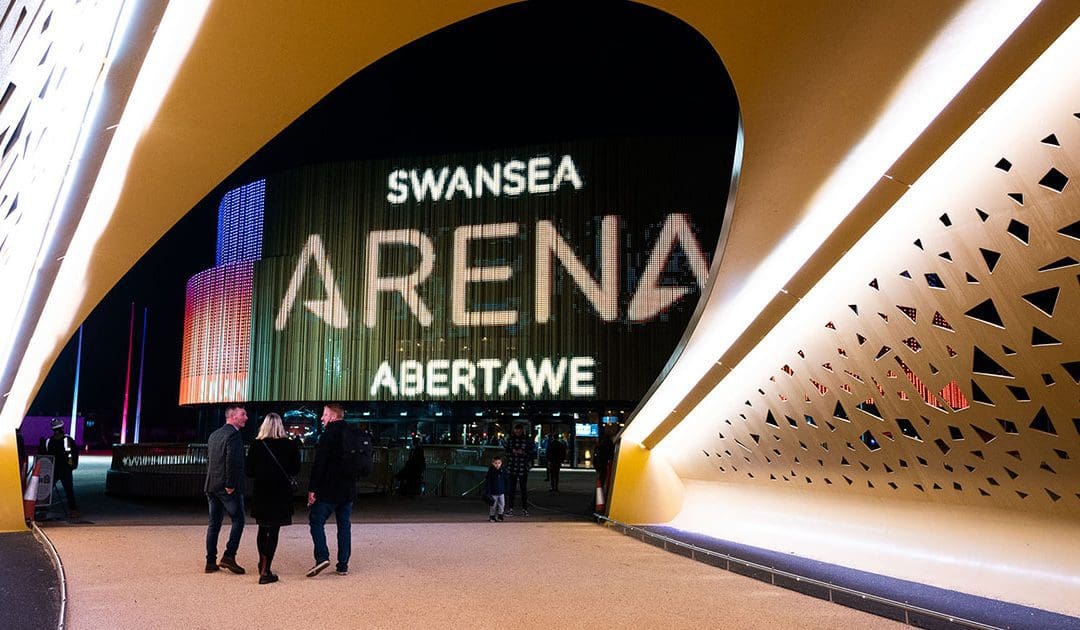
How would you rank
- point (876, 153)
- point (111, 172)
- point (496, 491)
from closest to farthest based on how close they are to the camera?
point (876, 153), point (111, 172), point (496, 491)

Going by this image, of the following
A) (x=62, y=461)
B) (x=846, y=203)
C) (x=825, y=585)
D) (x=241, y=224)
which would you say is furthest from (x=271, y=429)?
(x=241, y=224)

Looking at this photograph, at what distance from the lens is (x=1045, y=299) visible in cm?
407

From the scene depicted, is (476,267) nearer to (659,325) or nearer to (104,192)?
(659,325)

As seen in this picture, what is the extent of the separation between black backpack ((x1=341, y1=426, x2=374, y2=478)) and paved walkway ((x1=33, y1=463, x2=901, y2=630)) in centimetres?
86

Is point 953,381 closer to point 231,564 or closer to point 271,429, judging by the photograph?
point 271,429

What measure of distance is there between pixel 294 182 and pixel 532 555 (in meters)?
28.7

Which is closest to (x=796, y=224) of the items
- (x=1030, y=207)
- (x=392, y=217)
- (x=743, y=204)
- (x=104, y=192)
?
(x=743, y=204)

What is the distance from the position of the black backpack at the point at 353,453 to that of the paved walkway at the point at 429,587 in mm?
863

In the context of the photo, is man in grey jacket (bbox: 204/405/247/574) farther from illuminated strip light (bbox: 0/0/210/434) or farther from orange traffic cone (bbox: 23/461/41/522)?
orange traffic cone (bbox: 23/461/41/522)

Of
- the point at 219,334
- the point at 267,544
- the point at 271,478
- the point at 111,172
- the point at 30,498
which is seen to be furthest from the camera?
Result: the point at 219,334

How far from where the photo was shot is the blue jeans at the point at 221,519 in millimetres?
7457

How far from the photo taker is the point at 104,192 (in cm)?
550

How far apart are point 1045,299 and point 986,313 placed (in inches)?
16.5

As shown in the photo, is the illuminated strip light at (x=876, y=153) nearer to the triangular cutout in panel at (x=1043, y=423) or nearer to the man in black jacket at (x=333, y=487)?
the triangular cutout in panel at (x=1043, y=423)
